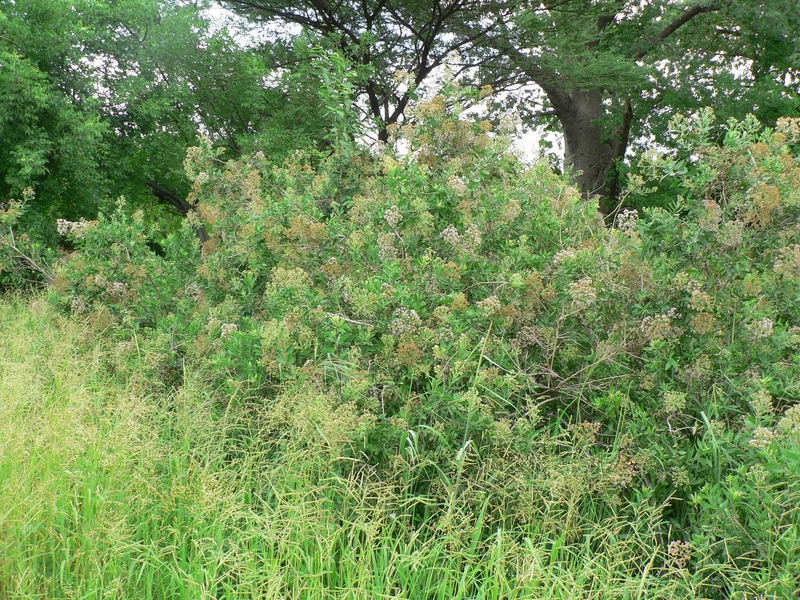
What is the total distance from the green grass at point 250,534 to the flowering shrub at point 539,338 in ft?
0.43

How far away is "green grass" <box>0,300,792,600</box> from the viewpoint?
6.73 ft

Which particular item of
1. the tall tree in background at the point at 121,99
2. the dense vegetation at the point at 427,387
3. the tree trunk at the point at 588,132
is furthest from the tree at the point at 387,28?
the dense vegetation at the point at 427,387

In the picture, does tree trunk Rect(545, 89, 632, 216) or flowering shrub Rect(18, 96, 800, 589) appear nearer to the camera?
flowering shrub Rect(18, 96, 800, 589)

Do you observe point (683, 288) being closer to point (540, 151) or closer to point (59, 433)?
point (540, 151)

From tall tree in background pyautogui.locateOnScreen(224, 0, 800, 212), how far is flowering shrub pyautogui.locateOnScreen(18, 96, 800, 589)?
5.87 metres

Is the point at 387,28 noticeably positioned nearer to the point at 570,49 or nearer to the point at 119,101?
the point at 570,49

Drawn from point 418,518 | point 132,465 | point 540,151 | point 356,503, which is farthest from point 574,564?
point 540,151

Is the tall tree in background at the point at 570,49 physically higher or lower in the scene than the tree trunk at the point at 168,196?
higher

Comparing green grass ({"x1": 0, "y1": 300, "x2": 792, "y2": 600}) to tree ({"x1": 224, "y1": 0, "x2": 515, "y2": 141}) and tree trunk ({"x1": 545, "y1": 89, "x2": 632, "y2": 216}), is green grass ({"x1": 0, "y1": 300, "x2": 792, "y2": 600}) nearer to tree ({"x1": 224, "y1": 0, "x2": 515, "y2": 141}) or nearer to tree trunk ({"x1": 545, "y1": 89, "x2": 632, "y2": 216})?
tree ({"x1": 224, "y1": 0, "x2": 515, "y2": 141})

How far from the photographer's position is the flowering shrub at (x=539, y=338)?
8.43ft

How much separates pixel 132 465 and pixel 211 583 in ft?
2.92

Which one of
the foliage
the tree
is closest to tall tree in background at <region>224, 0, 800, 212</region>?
the tree

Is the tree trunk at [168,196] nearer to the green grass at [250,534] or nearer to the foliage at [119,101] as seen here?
the foliage at [119,101]

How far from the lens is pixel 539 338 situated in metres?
3.39
